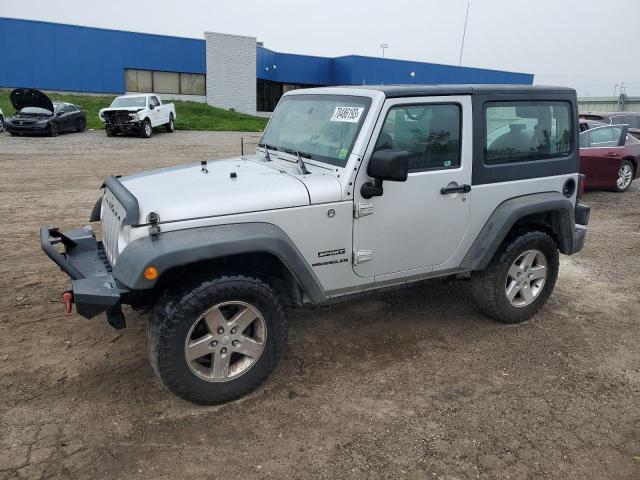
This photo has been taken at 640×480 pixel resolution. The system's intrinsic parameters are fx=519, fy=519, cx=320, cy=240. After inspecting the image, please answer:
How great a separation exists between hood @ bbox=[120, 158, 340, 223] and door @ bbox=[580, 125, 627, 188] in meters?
8.80

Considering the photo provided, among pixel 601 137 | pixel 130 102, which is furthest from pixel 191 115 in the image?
pixel 601 137

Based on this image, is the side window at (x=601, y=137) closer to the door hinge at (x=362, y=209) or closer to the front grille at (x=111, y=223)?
the door hinge at (x=362, y=209)

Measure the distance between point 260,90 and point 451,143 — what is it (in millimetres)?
39375

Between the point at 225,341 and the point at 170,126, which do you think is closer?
the point at 225,341

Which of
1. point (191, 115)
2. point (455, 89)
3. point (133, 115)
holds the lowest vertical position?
point (455, 89)

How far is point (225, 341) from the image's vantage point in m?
3.27

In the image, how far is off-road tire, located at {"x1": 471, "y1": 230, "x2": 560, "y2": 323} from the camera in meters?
4.35

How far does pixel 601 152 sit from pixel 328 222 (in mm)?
9218

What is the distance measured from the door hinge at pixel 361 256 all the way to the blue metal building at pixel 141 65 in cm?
2989

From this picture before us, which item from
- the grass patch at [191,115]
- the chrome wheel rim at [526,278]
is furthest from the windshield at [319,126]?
the grass patch at [191,115]

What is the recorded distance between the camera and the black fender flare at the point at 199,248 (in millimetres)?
2848

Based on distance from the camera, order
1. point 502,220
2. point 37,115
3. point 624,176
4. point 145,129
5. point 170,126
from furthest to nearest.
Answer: point 170,126
point 145,129
point 37,115
point 624,176
point 502,220

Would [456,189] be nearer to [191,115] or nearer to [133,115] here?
[133,115]

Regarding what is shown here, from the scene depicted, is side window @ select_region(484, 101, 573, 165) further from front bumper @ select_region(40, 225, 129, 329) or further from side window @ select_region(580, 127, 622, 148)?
side window @ select_region(580, 127, 622, 148)
